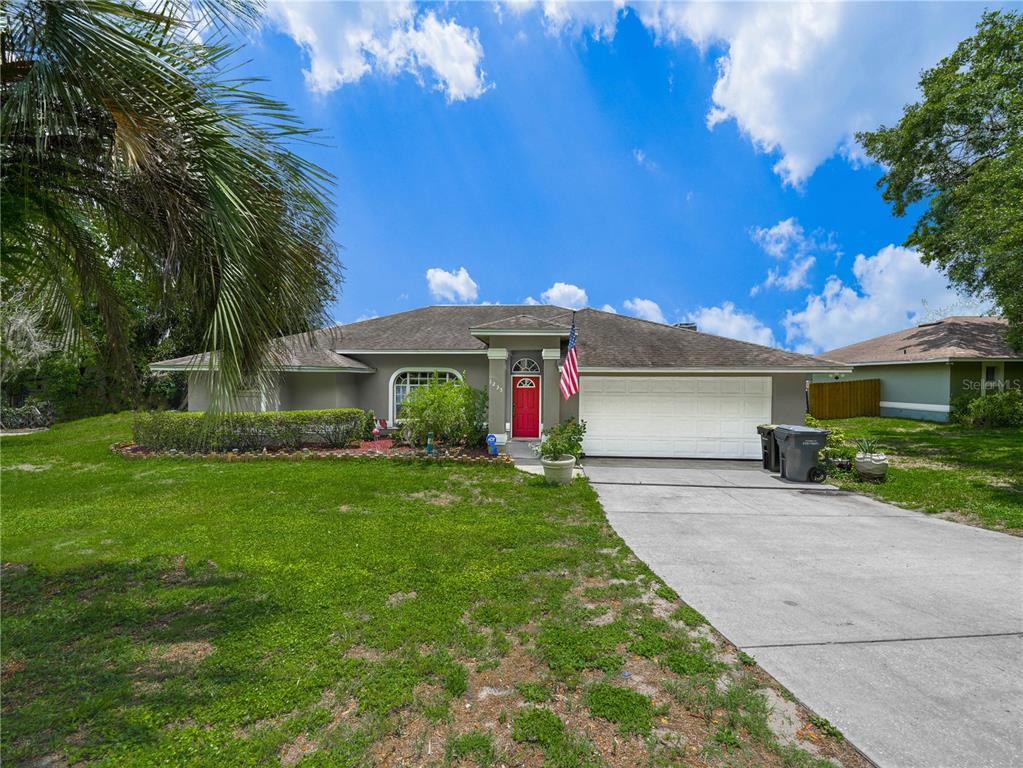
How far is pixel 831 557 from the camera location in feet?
17.7

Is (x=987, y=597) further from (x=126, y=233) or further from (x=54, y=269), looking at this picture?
(x=54, y=269)

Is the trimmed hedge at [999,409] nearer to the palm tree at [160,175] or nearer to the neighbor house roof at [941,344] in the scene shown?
the neighbor house roof at [941,344]

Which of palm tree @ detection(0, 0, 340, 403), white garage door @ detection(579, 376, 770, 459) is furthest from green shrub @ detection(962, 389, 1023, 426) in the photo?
palm tree @ detection(0, 0, 340, 403)

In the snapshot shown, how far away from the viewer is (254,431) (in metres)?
12.0

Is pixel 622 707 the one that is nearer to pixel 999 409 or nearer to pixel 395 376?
pixel 395 376

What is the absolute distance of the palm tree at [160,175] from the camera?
8.52 feet

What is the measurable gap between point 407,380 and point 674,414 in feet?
29.1

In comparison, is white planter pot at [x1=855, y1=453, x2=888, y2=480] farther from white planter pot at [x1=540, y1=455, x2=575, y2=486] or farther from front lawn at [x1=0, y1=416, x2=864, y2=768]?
front lawn at [x1=0, y1=416, x2=864, y2=768]

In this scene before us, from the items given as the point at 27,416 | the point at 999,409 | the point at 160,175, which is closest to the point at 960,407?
the point at 999,409

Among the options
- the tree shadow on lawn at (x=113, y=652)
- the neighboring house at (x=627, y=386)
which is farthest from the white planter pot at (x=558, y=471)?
the tree shadow on lawn at (x=113, y=652)

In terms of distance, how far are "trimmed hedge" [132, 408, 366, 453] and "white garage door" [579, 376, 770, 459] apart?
740cm

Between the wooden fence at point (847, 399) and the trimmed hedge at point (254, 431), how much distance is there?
2308 centimetres

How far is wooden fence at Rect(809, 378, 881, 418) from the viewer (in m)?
22.0

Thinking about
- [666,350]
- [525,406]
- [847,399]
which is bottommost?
[525,406]
